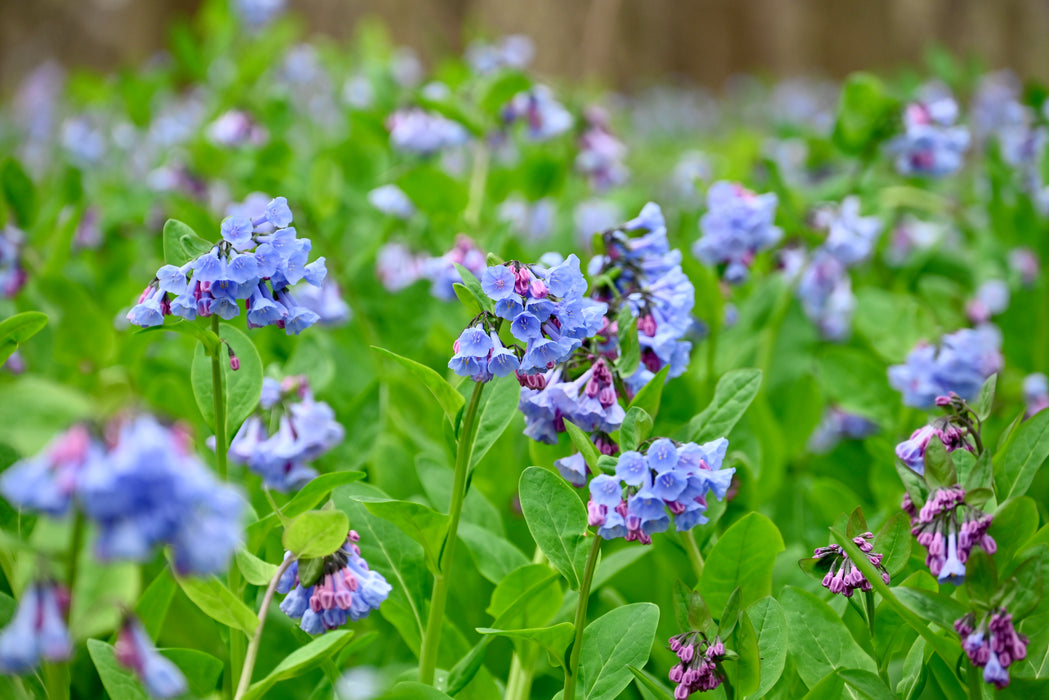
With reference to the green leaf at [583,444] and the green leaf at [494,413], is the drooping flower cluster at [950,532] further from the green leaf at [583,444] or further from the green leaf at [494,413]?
the green leaf at [494,413]

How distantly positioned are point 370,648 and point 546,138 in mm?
1416

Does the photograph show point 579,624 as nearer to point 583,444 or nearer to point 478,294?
point 583,444

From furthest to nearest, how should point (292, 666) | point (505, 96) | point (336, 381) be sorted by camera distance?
point (505, 96), point (336, 381), point (292, 666)

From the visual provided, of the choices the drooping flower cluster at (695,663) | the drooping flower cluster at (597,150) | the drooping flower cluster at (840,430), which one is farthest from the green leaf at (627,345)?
the drooping flower cluster at (597,150)

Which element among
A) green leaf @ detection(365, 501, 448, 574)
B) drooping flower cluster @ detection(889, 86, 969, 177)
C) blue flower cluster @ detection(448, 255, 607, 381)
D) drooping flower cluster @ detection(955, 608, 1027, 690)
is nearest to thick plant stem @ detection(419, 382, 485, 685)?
green leaf @ detection(365, 501, 448, 574)

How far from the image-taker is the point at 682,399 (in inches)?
67.0

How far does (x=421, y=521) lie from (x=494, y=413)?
201 mm

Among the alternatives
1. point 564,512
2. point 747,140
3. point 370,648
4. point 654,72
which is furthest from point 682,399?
point 654,72

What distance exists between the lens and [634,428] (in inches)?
42.7

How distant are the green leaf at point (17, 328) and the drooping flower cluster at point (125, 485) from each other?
19.6 inches

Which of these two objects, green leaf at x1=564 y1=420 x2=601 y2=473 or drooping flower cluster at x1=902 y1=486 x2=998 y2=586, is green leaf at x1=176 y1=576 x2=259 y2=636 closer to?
green leaf at x1=564 y1=420 x2=601 y2=473

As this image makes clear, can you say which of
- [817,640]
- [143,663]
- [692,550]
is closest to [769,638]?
[817,640]

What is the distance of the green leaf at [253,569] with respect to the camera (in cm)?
110

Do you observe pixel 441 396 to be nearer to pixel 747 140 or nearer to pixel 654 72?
pixel 747 140
